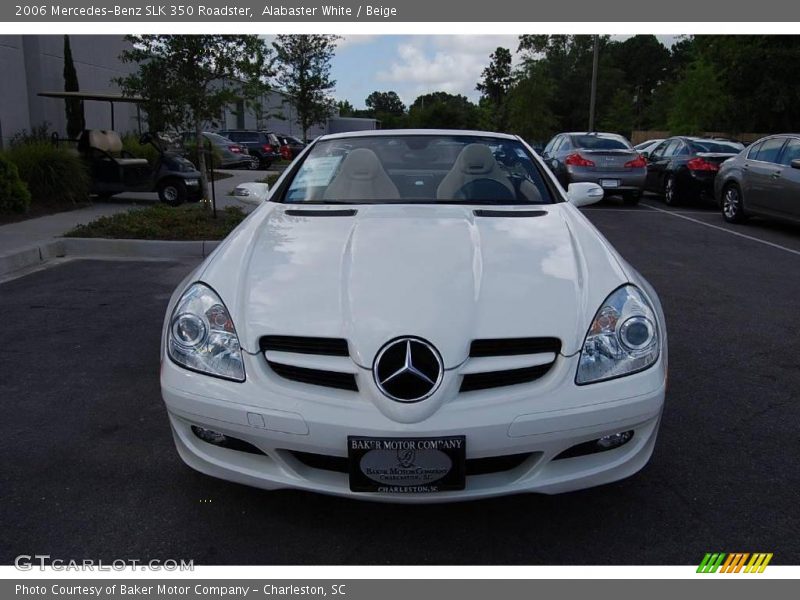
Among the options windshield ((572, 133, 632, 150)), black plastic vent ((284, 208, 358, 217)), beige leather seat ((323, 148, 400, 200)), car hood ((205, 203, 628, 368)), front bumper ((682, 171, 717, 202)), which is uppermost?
windshield ((572, 133, 632, 150))

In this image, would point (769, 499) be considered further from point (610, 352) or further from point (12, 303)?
point (12, 303)

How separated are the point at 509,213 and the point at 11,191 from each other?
30.2ft

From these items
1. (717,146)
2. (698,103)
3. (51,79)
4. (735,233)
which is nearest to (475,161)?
(735,233)

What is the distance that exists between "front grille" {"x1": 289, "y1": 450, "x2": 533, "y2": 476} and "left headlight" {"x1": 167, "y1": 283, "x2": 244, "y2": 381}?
0.36 meters

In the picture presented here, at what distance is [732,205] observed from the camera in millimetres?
11664

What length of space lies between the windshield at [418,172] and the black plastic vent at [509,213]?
8.9 inches

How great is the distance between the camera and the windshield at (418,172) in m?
3.86

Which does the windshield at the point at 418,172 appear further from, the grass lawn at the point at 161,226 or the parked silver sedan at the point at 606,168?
the parked silver sedan at the point at 606,168

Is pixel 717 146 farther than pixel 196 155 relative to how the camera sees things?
No

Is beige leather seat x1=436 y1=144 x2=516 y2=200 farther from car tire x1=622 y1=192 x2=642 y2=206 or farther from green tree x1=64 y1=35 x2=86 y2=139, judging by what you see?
green tree x1=64 y1=35 x2=86 y2=139

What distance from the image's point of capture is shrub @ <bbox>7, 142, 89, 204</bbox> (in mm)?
11688

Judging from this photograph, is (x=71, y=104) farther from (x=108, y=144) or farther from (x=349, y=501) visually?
(x=349, y=501)

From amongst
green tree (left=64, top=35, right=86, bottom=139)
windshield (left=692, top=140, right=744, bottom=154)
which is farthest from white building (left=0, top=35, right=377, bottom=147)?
windshield (left=692, top=140, right=744, bottom=154)

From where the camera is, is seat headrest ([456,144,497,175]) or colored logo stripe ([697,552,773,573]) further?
seat headrest ([456,144,497,175])
